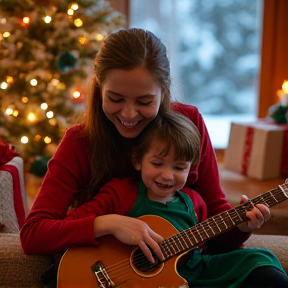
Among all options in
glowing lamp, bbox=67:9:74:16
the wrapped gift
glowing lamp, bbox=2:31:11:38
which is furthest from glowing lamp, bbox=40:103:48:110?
the wrapped gift

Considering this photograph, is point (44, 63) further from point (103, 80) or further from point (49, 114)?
point (103, 80)

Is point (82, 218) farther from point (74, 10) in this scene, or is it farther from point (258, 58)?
point (258, 58)

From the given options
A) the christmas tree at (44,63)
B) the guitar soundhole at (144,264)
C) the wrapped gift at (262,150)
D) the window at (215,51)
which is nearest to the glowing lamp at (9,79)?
the christmas tree at (44,63)

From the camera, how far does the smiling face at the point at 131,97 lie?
1312mm

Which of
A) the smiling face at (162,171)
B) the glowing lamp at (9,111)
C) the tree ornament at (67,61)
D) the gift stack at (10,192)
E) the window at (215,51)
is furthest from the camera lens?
the window at (215,51)

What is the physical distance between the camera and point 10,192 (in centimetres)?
181

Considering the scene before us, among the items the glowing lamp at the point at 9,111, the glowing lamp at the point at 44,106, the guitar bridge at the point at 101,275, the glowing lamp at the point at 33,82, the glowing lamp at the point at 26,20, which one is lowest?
the glowing lamp at the point at 9,111

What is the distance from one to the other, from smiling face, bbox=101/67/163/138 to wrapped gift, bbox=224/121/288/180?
1.92 metres

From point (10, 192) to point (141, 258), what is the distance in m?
0.72

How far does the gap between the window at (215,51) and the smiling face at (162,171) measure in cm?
297

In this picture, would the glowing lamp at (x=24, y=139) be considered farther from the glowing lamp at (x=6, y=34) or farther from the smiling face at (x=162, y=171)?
the smiling face at (x=162, y=171)

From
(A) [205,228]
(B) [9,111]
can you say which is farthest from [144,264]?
(B) [9,111]

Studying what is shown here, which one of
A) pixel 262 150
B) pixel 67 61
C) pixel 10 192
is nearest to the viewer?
pixel 10 192

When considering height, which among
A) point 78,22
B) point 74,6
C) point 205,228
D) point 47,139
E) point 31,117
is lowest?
point 47,139
